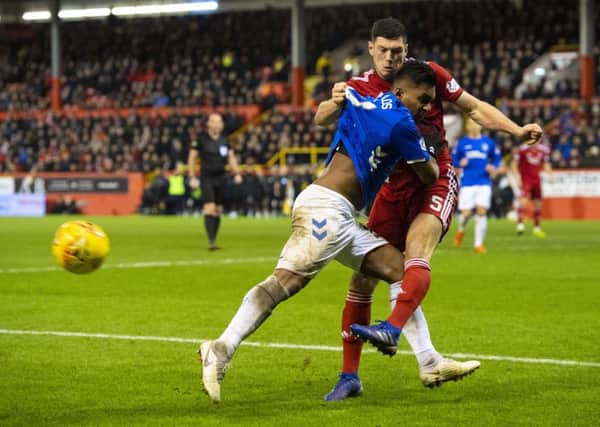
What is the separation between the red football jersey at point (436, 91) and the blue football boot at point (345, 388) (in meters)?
1.21

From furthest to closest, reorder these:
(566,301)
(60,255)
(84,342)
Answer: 1. (566,301)
2. (84,342)
3. (60,255)

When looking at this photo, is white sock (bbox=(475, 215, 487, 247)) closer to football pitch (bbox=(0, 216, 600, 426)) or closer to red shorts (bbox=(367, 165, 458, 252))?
football pitch (bbox=(0, 216, 600, 426))

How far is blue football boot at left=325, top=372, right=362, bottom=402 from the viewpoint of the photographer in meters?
6.89

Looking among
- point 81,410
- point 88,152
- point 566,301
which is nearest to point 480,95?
point 88,152

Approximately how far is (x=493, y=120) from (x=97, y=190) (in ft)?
114

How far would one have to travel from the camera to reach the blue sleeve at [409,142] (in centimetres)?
646

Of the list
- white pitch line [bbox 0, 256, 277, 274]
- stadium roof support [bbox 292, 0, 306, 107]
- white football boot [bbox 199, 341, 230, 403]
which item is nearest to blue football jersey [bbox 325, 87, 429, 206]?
white football boot [bbox 199, 341, 230, 403]

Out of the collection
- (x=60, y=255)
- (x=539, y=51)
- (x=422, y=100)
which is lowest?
(x=60, y=255)

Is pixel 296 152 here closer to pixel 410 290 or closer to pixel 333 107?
pixel 333 107

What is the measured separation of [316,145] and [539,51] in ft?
30.5

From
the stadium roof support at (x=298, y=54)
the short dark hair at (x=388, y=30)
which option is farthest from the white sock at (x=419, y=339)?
the stadium roof support at (x=298, y=54)

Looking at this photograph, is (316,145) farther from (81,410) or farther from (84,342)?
(81,410)

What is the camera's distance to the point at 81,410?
6.52 m

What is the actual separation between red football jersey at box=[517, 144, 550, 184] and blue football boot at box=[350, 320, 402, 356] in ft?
64.6
